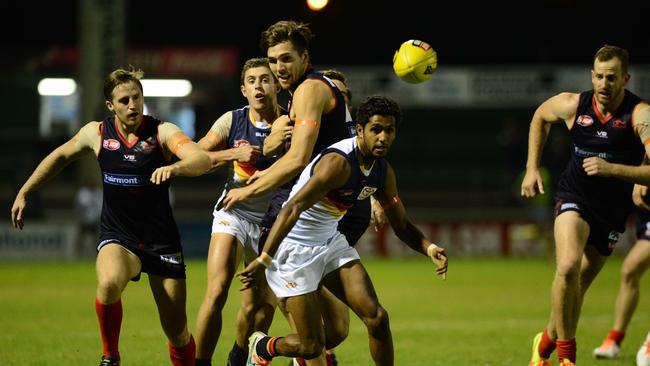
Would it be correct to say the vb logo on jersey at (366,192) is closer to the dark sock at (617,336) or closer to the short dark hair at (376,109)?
the short dark hair at (376,109)

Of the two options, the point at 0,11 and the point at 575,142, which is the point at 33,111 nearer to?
the point at 0,11

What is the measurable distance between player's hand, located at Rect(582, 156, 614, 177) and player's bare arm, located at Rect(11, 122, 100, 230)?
11.8ft

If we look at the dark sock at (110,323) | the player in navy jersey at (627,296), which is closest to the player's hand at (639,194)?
the player in navy jersey at (627,296)

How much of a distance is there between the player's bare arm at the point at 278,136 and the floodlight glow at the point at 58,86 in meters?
24.2

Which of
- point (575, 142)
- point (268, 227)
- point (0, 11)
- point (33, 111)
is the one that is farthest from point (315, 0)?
point (0, 11)

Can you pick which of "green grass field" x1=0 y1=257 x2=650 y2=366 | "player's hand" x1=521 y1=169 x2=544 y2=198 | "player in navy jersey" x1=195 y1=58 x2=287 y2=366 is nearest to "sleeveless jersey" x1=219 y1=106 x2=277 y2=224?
"player in navy jersey" x1=195 y1=58 x2=287 y2=366

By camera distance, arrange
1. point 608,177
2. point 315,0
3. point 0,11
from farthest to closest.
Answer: point 0,11
point 315,0
point 608,177

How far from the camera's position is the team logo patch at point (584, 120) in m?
8.41

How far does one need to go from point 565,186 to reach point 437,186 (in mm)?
20962

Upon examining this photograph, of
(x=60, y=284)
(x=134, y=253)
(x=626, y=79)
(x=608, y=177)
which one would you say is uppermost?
(x=626, y=79)

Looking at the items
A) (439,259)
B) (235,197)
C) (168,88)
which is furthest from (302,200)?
(168,88)

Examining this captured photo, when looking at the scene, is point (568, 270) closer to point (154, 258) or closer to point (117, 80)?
point (154, 258)

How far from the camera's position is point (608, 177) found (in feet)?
26.4

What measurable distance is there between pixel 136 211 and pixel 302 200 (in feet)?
5.57
